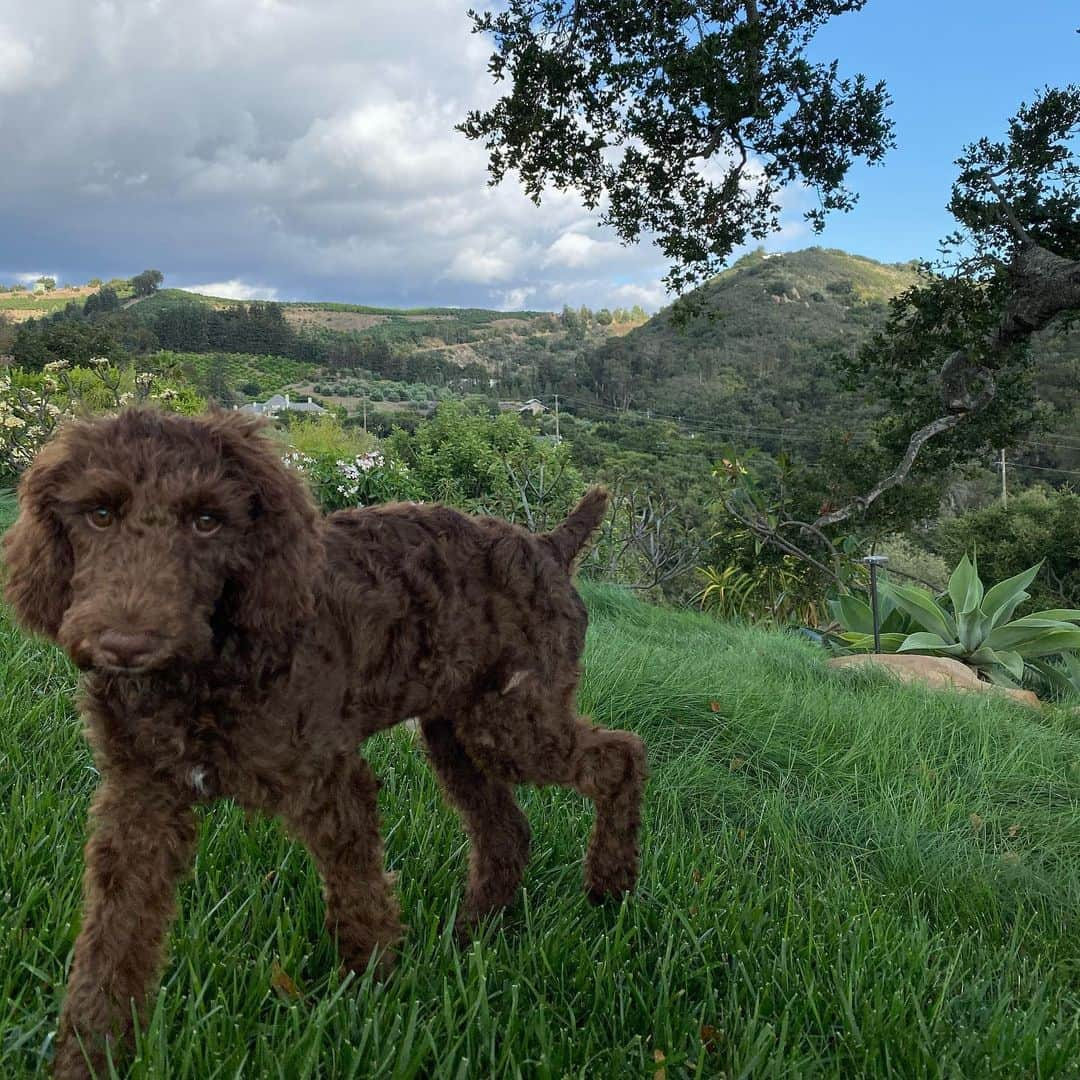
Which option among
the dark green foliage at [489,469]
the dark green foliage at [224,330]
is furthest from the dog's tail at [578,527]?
the dark green foliage at [224,330]

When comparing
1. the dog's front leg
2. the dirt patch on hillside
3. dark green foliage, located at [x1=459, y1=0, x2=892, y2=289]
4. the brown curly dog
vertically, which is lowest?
the dog's front leg

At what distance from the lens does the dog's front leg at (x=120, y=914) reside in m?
1.53

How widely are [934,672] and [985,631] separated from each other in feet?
4.40

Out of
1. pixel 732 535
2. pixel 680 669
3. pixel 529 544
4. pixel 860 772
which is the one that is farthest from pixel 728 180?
pixel 529 544

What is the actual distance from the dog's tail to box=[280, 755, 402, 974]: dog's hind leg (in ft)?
2.58

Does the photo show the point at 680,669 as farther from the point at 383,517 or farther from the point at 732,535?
the point at 732,535

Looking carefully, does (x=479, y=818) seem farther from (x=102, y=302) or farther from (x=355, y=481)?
(x=102, y=302)

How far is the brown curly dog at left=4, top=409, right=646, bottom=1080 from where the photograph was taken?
4.80ft

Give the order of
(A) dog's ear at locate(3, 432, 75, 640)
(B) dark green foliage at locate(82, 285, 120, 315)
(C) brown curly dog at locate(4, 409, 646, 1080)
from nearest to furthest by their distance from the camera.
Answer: (C) brown curly dog at locate(4, 409, 646, 1080) < (A) dog's ear at locate(3, 432, 75, 640) < (B) dark green foliage at locate(82, 285, 120, 315)

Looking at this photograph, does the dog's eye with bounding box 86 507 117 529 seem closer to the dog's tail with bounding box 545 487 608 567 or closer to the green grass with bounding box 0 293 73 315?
the dog's tail with bounding box 545 487 608 567

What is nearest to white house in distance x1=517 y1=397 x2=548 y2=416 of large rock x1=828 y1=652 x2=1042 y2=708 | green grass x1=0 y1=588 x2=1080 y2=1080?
large rock x1=828 y1=652 x2=1042 y2=708

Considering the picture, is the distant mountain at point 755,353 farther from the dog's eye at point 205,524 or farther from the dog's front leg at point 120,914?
the dog's front leg at point 120,914

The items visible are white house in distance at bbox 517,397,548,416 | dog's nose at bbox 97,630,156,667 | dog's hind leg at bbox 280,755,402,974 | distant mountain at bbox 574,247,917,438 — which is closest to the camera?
dog's nose at bbox 97,630,156,667

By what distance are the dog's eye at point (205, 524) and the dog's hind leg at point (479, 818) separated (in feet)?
3.03
